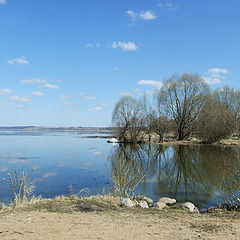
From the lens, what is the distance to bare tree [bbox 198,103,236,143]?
37188mm

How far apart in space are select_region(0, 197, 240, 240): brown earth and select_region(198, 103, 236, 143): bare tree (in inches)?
1270

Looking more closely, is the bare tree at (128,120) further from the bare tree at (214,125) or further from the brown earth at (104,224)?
the brown earth at (104,224)

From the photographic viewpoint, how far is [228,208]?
8.09 metres

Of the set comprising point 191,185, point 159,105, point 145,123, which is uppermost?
point 159,105

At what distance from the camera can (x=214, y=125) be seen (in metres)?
37.5

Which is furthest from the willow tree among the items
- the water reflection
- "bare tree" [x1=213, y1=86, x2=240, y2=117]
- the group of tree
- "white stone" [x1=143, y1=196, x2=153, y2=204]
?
"white stone" [x1=143, y1=196, x2=153, y2=204]

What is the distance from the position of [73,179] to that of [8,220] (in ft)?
25.8

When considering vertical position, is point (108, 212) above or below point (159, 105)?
below

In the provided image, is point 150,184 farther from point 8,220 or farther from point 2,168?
point 2,168

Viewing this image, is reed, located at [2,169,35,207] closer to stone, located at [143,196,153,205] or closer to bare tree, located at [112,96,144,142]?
stone, located at [143,196,153,205]

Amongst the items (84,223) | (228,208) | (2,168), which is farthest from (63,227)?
(2,168)

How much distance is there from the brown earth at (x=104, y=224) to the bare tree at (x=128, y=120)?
3502 cm

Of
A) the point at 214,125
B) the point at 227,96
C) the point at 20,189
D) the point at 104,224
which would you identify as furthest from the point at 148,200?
the point at 227,96

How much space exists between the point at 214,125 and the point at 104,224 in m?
35.0
